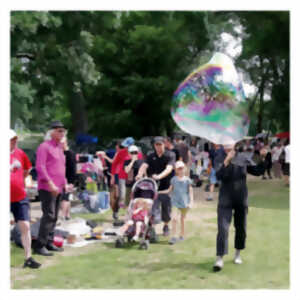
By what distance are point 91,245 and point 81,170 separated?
5.17 metres

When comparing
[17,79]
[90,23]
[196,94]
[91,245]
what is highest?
[90,23]

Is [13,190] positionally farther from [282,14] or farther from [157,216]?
[282,14]

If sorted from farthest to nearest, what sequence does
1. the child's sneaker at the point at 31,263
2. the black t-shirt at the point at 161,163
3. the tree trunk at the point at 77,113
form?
the tree trunk at the point at 77,113
the black t-shirt at the point at 161,163
the child's sneaker at the point at 31,263

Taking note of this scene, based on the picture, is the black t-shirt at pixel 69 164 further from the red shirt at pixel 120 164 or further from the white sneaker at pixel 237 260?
the white sneaker at pixel 237 260

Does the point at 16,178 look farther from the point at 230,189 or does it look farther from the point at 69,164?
the point at 230,189

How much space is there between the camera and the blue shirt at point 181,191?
763 centimetres

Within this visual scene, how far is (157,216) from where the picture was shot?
30.7 feet

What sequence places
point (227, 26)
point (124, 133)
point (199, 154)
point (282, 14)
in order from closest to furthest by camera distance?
point (199, 154)
point (282, 14)
point (227, 26)
point (124, 133)

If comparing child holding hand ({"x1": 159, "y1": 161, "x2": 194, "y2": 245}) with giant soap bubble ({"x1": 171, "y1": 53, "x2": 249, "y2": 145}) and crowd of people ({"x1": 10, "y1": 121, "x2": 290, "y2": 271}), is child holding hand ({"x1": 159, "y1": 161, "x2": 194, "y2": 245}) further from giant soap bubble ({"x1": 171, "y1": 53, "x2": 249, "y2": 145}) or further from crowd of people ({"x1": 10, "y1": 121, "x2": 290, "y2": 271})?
giant soap bubble ({"x1": 171, "y1": 53, "x2": 249, "y2": 145})

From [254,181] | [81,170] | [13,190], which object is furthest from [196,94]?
[254,181]

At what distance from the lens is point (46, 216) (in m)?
7.03

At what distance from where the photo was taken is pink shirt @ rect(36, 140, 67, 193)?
22.0 ft

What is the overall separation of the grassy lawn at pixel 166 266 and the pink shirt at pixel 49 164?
1172 millimetres

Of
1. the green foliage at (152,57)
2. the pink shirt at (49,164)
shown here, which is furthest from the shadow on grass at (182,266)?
the green foliage at (152,57)
